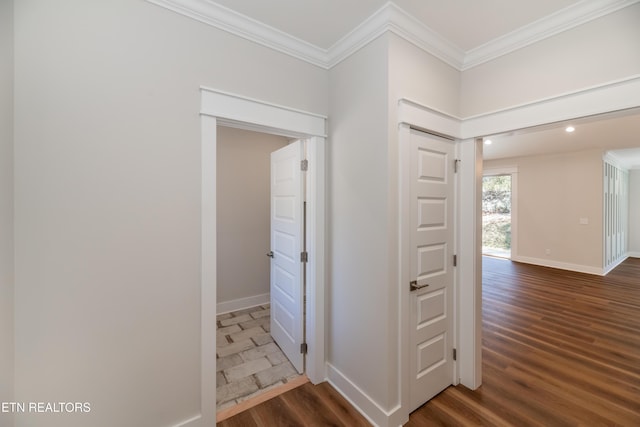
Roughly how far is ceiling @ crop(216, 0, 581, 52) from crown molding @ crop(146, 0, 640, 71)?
1.6 inches

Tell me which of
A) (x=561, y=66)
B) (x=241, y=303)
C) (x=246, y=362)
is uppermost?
(x=561, y=66)

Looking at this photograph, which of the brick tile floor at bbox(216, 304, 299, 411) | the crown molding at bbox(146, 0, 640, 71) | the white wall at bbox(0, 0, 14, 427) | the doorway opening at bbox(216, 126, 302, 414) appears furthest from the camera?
the doorway opening at bbox(216, 126, 302, 414)

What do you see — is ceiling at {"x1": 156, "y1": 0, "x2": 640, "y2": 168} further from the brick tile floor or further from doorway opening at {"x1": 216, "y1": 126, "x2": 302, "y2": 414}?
the brick tile floor

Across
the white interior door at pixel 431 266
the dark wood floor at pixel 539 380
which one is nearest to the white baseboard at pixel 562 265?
the dark wood floor at pixel 539 380

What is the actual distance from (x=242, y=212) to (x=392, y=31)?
2948mm

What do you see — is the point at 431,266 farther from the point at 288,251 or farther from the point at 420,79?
the point at 420,79

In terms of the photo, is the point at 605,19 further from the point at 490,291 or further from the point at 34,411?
the point at 490,291

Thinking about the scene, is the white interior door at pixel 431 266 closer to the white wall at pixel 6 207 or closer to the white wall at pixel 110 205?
the white wall at pixel 110 205

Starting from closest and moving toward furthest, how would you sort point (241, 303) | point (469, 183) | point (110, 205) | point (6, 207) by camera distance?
1. point (6, 207)
2. point (110, 205)
3. point (469, 183)
4. point (241, 303)

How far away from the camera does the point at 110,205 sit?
1.43m

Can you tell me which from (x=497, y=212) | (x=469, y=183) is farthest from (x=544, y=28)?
(x=497, y=212)

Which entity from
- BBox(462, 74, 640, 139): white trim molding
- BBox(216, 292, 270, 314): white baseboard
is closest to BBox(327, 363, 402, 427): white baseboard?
BBox(216, 292, 270, 314): white baseboard

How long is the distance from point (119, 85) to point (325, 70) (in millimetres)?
1516

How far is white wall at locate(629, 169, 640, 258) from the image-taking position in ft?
25.0
